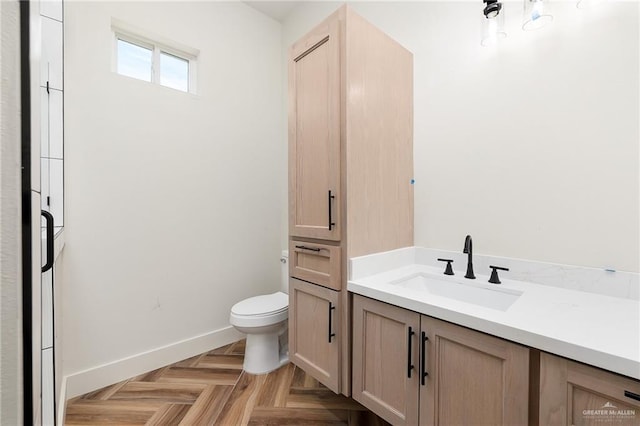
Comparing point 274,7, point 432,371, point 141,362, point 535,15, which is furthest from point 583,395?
point 274,7

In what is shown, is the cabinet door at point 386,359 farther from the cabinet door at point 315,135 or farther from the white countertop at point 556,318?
the cabinet door at point 315,135

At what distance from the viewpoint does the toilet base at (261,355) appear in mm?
1989

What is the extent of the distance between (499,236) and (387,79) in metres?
1.02

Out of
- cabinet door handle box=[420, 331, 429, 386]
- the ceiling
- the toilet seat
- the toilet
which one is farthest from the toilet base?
the ceiling

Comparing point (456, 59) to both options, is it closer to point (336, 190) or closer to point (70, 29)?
point (336, 190)

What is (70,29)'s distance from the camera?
1.70 meters

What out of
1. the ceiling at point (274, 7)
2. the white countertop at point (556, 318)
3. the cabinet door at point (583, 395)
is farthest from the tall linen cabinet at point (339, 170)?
the ceiling at point (274, 7)

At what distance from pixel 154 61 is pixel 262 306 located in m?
1.96

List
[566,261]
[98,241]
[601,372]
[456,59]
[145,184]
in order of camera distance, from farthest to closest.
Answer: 1. [145,184]
2. [98,241]
3. [456,59]
4. [566,261]
5. [601,372]

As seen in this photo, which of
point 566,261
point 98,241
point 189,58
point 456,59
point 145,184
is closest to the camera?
point 566,261

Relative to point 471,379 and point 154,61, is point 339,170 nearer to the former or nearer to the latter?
point 471,379

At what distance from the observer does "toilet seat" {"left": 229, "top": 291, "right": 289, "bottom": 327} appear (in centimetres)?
192

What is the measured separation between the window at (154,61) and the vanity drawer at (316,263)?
1.62 metres

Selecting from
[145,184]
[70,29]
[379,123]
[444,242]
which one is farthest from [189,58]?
[444,242]
